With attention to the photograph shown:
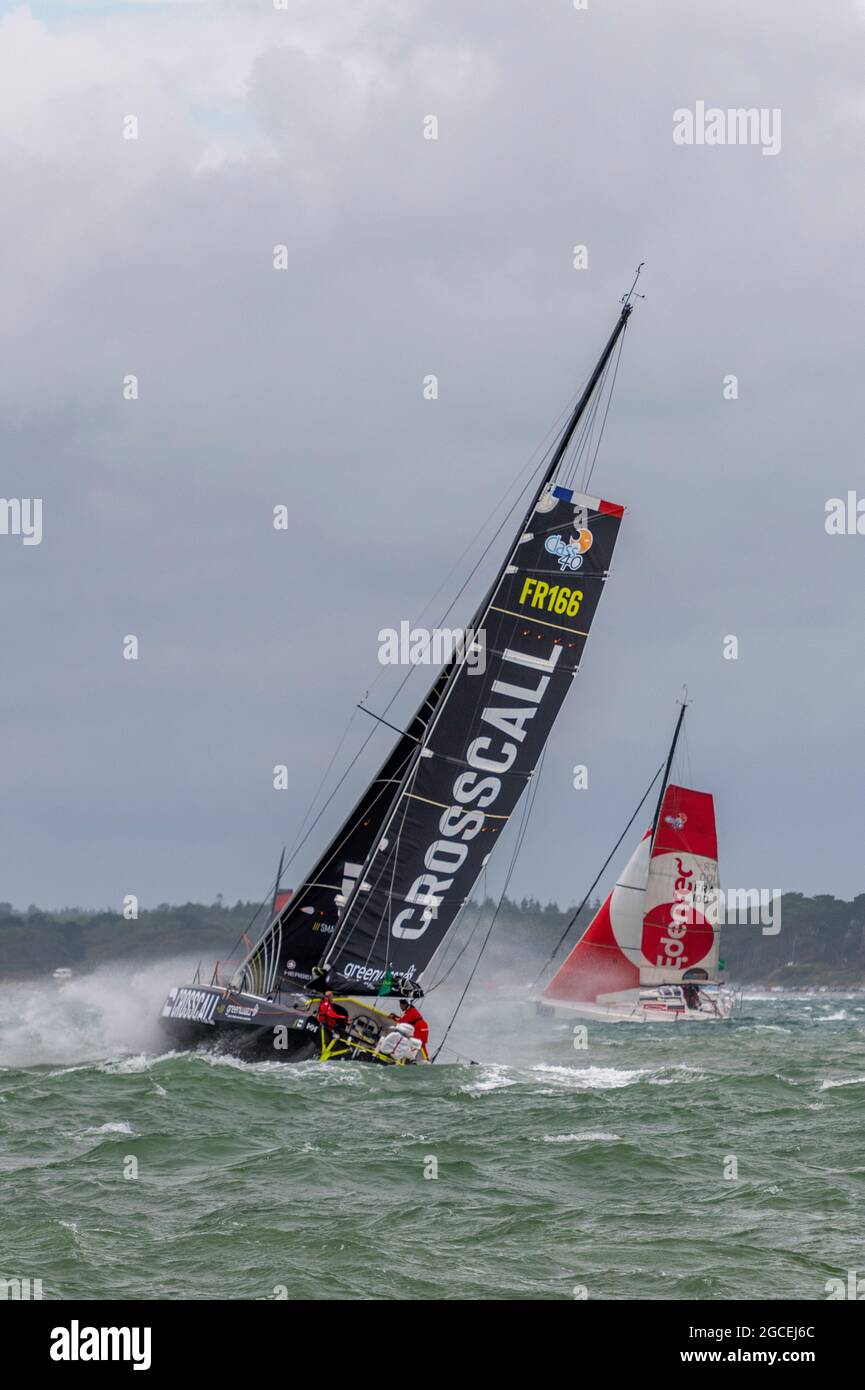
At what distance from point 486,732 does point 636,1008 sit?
31.2 metres

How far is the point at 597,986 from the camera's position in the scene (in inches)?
2089

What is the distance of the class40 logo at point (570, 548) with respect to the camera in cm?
2322

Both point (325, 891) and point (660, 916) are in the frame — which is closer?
point (325, 891)

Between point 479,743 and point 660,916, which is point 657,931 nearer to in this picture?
point 660,916

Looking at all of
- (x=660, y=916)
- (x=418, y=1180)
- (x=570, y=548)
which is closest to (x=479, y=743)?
A: (x=570, y=548)

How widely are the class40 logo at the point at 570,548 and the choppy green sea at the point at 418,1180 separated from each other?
7366mm

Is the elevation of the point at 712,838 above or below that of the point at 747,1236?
above

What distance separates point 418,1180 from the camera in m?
13.4

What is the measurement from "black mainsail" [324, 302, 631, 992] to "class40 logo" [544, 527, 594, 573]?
0.01 m

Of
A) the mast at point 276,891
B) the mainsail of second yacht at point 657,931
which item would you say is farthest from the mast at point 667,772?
the mast at point 276,891

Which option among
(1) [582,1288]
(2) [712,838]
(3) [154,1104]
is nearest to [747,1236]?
(1) [582,1288]

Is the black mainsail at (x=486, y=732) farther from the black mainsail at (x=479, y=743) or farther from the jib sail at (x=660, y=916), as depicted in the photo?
the jib sail at (x=660, y=916)
